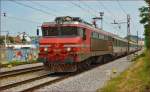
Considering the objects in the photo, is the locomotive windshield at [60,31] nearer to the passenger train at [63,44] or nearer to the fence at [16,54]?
the passenger train at [63,44]

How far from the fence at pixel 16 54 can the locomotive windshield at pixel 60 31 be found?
68.7 ft

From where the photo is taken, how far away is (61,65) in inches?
897

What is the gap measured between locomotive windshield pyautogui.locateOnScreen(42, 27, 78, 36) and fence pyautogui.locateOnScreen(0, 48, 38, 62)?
825 inches

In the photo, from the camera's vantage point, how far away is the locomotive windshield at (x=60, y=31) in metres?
23.1

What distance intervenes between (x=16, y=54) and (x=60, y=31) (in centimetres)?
2477

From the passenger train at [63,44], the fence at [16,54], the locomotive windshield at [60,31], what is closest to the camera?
the passenger train at [63,44]

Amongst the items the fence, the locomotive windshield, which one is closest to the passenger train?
the locomotive windshield

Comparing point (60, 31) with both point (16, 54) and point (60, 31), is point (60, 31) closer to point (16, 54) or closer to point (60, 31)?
point (60, 31)

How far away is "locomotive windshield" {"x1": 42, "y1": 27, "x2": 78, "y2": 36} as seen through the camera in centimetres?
2309

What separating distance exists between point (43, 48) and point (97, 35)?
743cm

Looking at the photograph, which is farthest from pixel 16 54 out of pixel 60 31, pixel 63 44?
pixel 63 44

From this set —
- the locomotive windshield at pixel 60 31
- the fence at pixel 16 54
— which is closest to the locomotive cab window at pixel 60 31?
the locomotive windshield at pixel 60 31

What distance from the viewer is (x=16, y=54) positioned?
47.2 meters

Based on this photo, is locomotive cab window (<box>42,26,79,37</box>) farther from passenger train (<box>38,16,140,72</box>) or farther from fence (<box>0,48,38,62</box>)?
fence (<box>0,48,38,62</box>)
